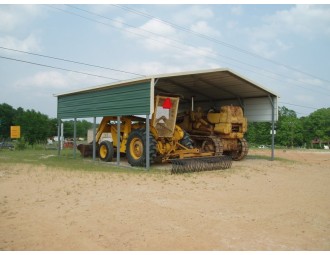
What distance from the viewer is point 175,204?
7066 mm

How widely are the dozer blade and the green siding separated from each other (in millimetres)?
2223

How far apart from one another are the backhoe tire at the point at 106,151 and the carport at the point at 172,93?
2.10ft

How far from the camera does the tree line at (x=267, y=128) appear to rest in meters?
60.7

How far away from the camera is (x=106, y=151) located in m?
16.1

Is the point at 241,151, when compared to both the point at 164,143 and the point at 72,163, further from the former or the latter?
the point at 72,163

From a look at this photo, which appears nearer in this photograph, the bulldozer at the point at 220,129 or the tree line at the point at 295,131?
the bulldozer at the point at 220,129

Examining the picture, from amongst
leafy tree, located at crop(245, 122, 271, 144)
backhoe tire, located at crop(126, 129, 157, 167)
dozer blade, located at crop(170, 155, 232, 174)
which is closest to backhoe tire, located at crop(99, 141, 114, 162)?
backhoe tire, located at crop(126, 129, 157, 167)

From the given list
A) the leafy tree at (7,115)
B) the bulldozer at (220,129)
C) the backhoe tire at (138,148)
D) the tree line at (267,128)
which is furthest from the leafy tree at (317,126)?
the backhoe tire at (138,148)

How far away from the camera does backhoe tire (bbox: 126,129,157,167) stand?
12.9 meters

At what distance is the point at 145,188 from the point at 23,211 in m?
3.29

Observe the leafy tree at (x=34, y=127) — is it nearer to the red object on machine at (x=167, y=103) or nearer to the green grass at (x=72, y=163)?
the green grass at (x=72, y=163)

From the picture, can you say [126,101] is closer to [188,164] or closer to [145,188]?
[188,164]

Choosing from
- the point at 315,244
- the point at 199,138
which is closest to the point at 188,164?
the point at 199,138

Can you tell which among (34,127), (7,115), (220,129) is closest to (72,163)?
(220,129)
